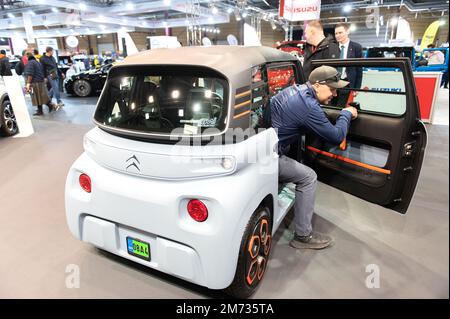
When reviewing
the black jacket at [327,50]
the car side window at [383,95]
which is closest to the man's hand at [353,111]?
the black jacket at [327,50]

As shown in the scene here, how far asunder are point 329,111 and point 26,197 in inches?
122

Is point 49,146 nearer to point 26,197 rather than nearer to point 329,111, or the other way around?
point 26,197

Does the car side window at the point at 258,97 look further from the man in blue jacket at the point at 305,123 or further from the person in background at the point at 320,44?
the person in background at the point at 320,44

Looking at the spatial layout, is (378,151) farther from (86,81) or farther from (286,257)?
(86,81)

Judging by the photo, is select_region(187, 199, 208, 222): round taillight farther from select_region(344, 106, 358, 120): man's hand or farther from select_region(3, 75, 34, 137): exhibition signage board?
select_region(3, 75, 34, 137): exhibition signage board

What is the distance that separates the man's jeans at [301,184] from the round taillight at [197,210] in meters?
0.82

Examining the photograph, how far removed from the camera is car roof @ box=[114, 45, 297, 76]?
166 cm

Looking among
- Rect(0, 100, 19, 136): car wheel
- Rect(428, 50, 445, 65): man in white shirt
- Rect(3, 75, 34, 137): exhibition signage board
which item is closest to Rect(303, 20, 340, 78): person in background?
Rect(3, 75, 34, 137): exhibition signage board

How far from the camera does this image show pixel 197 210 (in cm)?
156

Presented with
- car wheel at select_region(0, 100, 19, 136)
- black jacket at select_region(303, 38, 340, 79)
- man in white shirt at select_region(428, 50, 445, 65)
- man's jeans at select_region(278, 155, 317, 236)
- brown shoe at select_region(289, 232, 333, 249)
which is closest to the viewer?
man's jeans at select_region(278, 155, 317, 236)

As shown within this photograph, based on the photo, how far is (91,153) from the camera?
188cm

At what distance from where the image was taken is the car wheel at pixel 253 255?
1695 millimetres
